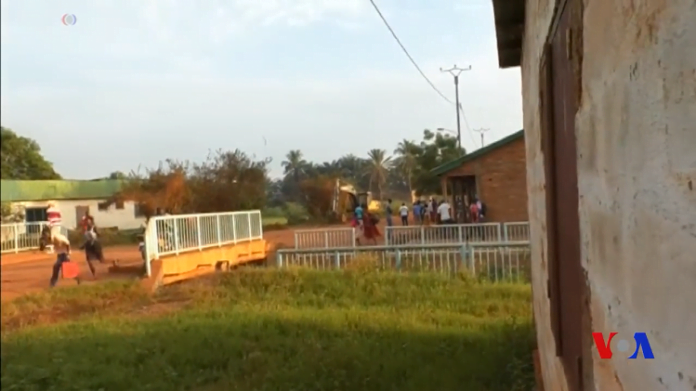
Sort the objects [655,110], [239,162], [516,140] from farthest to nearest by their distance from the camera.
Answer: [239,162] < [516,140] < [655,110]

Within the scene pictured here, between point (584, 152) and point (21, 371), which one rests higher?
point (584, 152)

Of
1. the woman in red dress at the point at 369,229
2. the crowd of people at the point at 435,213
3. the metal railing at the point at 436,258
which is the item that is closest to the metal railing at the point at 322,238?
the woman in red dress at the point at 369,229

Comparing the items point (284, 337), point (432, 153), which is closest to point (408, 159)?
point (432, 153)

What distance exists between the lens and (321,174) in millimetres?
34062

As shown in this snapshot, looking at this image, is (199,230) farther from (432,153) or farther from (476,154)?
(432,153)

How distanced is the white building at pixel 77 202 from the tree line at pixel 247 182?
50 centimetres

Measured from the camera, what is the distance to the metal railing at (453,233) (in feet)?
51.0

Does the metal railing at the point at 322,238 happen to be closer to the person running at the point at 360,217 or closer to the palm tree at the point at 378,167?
the person running at the point at 360,217

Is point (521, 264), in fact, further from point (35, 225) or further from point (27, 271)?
point (35, 225)

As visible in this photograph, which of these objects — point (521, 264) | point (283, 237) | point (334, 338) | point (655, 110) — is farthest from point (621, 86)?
point (283, 237)

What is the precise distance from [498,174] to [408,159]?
39.9 ft

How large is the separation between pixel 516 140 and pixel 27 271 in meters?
13.1

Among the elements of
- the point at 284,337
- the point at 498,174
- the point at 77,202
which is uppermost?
the point at 77,202

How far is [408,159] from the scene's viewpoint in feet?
98.1
